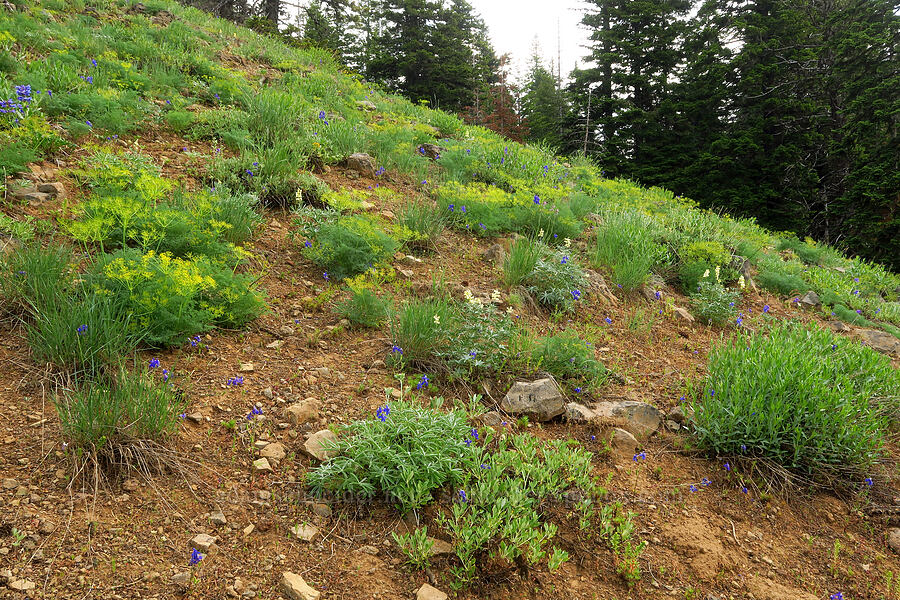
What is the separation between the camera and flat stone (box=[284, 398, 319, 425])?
8.02ft

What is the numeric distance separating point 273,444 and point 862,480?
331 cm

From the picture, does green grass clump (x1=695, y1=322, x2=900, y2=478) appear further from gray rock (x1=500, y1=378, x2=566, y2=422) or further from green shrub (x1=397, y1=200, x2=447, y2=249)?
green shrub (x1=397, y1=200, x2=447, y2=249)

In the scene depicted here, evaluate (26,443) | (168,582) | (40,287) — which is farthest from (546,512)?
(40,287)

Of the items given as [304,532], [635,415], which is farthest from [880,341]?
[304,532]

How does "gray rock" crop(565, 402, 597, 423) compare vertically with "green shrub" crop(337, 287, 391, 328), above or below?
below

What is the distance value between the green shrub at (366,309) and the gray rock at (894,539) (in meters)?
3.08

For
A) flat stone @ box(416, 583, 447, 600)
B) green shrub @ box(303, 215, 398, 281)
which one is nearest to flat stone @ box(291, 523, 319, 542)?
flat stone @ box(416, 583, 447, 600)

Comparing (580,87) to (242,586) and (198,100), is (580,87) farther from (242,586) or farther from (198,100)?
(242,586)

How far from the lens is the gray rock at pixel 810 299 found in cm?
556

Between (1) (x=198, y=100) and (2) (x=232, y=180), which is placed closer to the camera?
(2) (x=232, y=180)

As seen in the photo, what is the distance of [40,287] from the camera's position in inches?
94.9

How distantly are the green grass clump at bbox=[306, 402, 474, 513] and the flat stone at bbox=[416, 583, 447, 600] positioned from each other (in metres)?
0.32

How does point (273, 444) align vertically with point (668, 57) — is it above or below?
below

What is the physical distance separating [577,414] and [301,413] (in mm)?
1632
